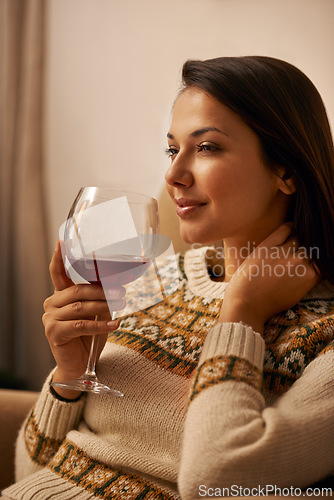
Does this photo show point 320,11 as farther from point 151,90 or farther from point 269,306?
point 269,306

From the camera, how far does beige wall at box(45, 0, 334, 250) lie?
1443mm

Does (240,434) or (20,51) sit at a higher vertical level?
(20,51)

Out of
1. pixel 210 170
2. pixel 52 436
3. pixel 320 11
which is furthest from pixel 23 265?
pixel 320 11

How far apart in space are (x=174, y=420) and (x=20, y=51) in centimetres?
168

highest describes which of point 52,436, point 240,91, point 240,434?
point 240,91

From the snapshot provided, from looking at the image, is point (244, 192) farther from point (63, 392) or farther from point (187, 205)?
point (63, 392)

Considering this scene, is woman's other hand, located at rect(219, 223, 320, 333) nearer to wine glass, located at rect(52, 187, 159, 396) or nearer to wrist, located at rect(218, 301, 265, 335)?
wrist, located at rect(218, 301, 265, 335)

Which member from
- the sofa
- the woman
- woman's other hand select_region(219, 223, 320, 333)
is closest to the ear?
the woman

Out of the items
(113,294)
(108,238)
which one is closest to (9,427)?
(113,294)

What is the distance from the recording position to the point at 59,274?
927 mm

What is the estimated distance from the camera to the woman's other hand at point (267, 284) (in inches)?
36.4

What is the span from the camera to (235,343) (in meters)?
0.83

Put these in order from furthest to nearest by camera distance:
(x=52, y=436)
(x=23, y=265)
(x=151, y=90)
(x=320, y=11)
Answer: (x=23, y=265), (x=151, y=90), (x=320, y=11), (x=52, y=436)

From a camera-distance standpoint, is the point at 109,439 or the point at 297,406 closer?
the point at 297,406
